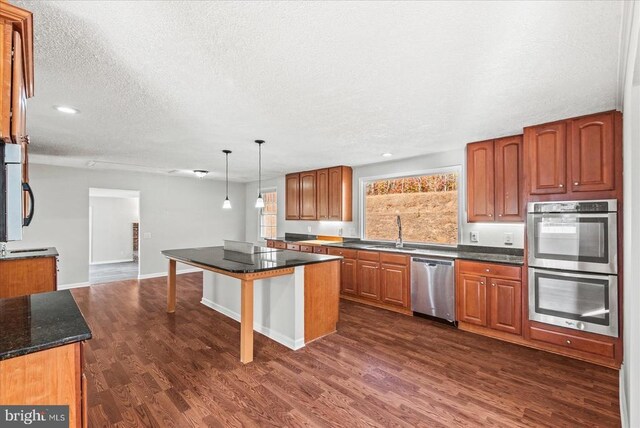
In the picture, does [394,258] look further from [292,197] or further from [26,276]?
[26,276]

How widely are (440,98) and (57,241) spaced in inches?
280

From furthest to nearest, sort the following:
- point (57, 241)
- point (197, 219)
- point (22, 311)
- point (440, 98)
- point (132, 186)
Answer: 1. point (197, 219)
2. point (132, 186)
3. point (57, 241)
4. point (440, 98)
5. point (22, 311)

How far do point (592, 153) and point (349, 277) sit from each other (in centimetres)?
343

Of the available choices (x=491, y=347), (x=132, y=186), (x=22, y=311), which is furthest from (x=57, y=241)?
(x=491, y=347)

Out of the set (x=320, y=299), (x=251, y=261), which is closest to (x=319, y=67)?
(x=251, y=261)

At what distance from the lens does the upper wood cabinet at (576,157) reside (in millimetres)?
2695

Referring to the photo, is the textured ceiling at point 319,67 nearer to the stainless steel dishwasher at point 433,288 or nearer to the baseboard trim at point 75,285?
the stainless steel dishwasher at point 433,288

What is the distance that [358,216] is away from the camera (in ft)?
18.3

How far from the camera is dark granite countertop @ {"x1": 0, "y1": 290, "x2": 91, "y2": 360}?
1206 mm

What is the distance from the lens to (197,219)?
7504 mm

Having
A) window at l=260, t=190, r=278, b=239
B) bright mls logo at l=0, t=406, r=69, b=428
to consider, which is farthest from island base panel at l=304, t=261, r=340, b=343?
window at l=260, t=190, r=278, b=239

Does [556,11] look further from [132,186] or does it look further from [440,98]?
[132,186]

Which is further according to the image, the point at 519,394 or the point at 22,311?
the point at 519,394

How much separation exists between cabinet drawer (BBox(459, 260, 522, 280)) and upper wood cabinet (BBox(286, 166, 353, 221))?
245 centimetres
